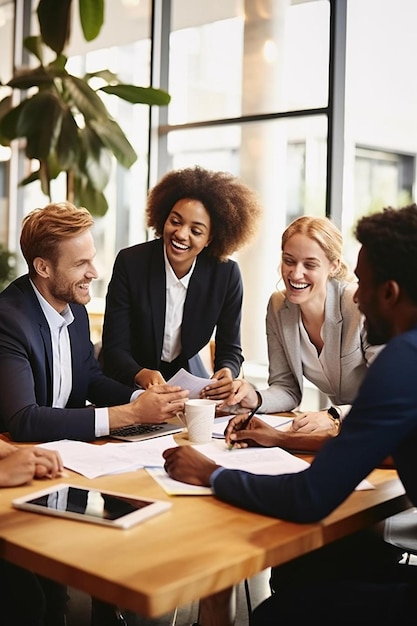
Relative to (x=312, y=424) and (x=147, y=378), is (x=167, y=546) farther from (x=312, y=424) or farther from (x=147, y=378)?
(x=147, y=378)

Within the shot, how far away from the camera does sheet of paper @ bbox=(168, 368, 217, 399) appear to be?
2527 millimetres

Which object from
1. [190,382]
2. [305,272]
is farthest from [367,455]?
[305,272]

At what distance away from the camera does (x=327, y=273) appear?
2848 mm

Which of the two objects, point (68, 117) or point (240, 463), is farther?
point (68, 117)

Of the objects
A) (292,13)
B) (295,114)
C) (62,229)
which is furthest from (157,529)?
(292,13)

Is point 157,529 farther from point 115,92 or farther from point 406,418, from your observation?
point 115,92

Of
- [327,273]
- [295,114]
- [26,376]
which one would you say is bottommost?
[26,376]

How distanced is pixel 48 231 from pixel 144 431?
28.1 inches

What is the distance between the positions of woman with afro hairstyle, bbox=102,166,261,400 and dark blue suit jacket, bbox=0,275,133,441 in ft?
1.42

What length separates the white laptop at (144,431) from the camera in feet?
7.34

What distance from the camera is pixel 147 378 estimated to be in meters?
2.78

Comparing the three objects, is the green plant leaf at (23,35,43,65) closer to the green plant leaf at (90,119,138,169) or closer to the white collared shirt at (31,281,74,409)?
the green plant leaf at (90,119,138,169)

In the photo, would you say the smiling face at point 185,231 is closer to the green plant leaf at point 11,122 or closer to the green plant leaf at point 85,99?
the green plant leaf at point 85,99

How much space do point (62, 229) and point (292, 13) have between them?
310 cm
